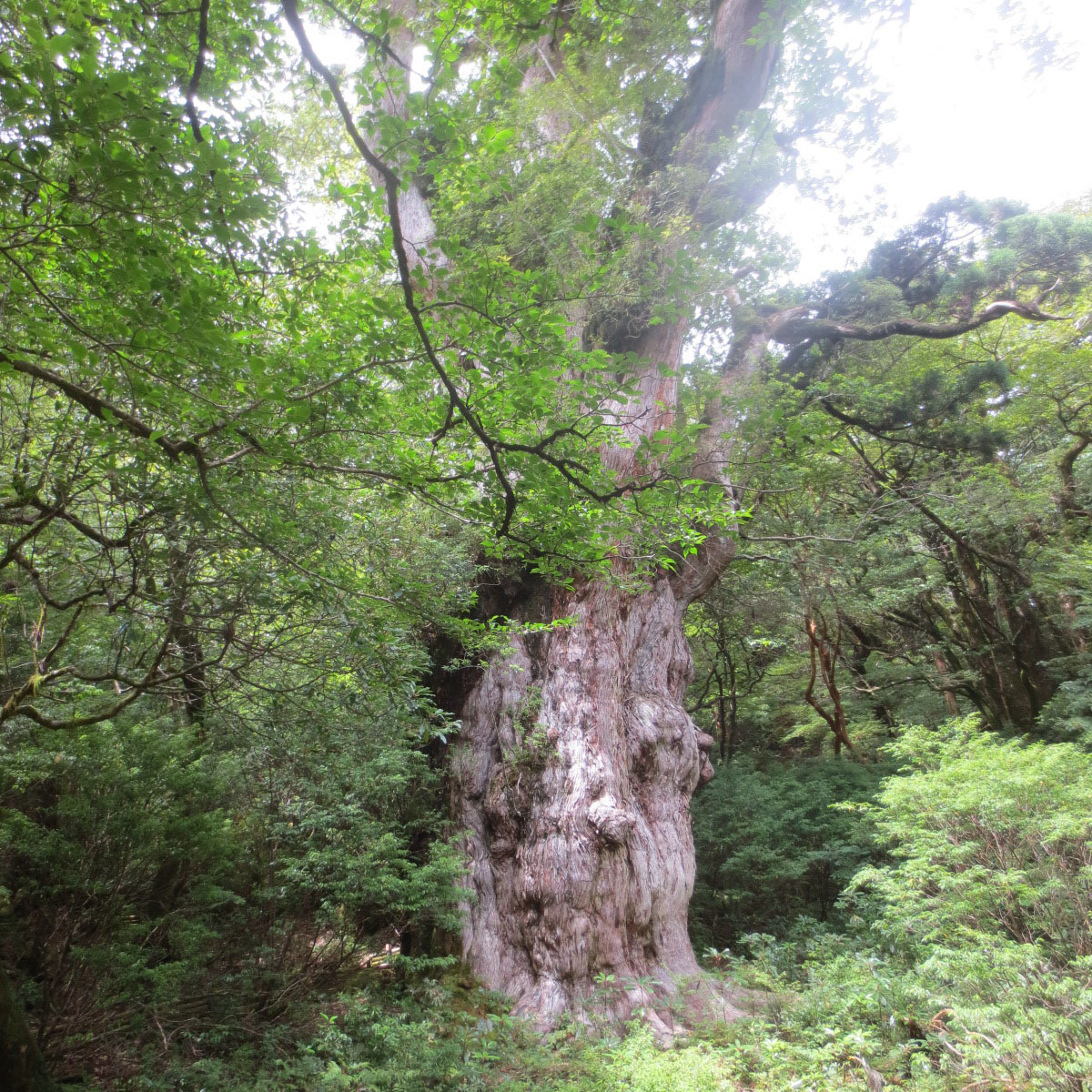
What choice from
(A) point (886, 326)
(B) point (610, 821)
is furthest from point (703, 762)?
(A) point (886, 326)

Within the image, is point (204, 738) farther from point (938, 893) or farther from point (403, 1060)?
point (938, 893)

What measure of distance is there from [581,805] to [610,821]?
28cm

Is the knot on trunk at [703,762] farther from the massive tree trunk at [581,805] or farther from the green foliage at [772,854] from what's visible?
the green foliage at [772,854]

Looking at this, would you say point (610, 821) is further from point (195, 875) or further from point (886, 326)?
point (886, 326)

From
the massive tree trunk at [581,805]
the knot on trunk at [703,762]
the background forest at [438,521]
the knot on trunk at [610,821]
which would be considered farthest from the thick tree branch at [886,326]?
the knot on trunk at [610,821]

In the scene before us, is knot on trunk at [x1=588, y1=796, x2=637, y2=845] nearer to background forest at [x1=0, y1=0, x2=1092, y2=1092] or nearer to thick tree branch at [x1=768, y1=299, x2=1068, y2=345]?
background forest at [x1=0, y1=0, x2=1092, y2=1092]

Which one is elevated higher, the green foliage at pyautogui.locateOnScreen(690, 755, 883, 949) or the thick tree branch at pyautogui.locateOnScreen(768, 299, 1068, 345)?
the thick tree branch at pyautogui.locateOnScreen(768, 299, 1068, 345)

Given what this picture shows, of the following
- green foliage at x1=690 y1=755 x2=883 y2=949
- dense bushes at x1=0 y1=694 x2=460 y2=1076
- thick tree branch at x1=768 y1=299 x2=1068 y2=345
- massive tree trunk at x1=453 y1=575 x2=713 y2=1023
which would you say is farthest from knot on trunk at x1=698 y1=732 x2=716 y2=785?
thick tree branch at x1=768 y1=299 x2=1068 y2=345

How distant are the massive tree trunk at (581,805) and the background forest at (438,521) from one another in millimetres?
136

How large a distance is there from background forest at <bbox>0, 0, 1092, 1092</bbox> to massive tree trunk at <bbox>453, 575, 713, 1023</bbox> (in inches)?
5.3

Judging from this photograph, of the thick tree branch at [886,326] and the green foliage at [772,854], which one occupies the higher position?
the thick tree branch at [886,326]

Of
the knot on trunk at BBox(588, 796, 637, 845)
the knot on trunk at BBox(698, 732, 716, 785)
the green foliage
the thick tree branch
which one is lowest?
the green foliage

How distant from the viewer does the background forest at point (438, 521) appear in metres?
2.36

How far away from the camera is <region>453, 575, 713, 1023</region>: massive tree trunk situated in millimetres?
4824
